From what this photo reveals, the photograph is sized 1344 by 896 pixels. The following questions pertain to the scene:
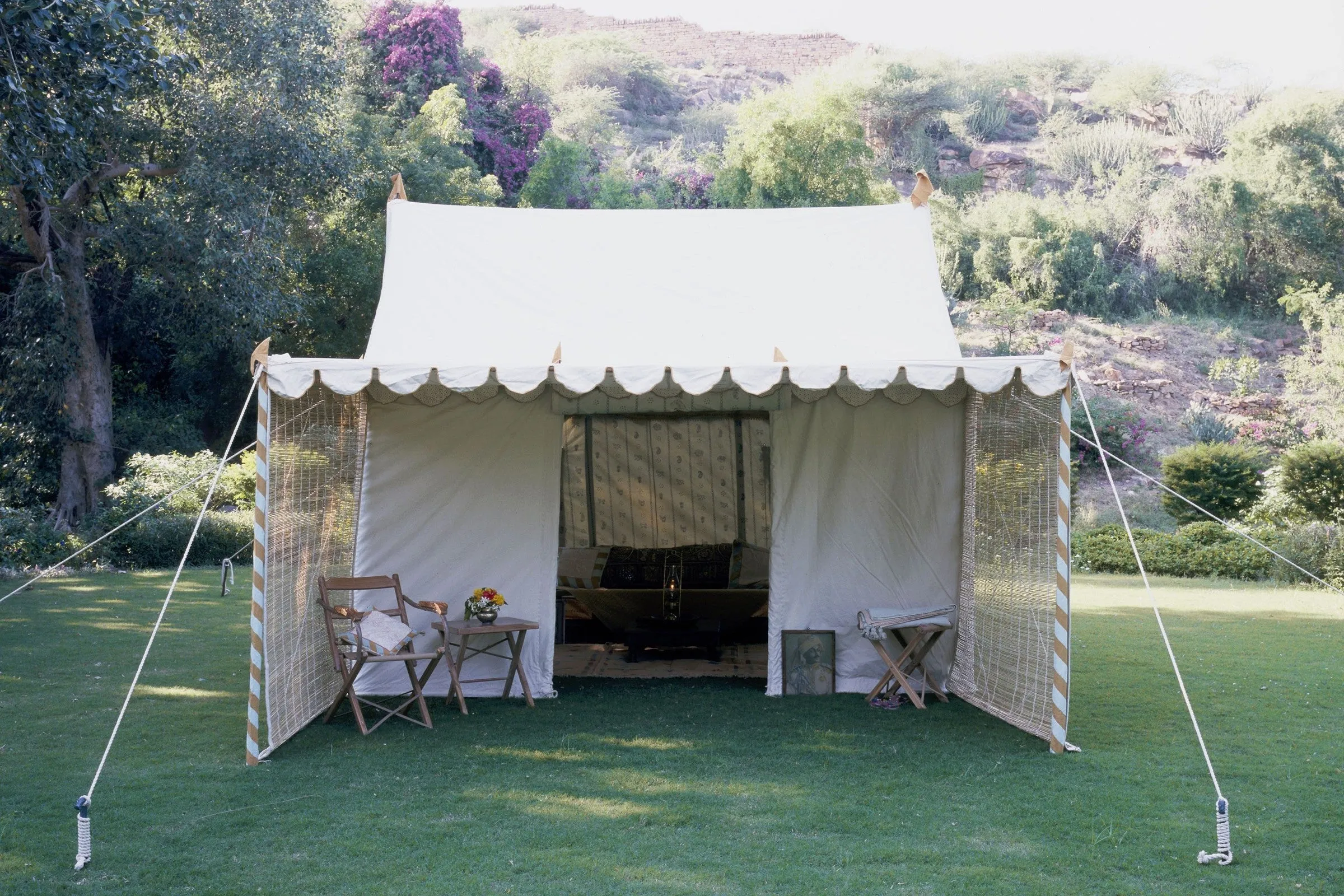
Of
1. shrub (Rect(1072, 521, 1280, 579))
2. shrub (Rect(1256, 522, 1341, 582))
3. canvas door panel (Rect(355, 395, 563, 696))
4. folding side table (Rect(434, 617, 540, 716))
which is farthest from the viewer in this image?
shrub (Rect(1072, 521, 1280, 579))

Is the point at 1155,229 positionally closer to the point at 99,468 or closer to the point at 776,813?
the point at 99,468

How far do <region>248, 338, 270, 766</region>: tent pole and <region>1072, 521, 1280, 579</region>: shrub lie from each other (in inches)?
397

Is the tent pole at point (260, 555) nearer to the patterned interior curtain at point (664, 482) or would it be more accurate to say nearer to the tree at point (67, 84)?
the tree at point (67, 84)

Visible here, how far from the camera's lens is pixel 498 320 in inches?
265

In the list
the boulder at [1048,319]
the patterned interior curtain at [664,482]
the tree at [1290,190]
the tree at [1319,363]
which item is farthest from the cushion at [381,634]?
the tree at [1290,190]

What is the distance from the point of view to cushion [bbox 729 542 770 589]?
27.0 ft

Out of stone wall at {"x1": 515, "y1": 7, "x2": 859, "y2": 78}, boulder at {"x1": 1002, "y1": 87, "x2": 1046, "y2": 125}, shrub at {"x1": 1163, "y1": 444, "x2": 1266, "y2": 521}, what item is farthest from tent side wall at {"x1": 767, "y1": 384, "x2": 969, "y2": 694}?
stone wall at {"x1": 515, "y1": 7, "x2": 859, "y2": 78}

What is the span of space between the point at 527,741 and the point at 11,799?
84.8 inches

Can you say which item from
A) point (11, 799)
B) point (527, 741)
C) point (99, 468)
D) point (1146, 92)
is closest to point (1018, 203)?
point (1146, 92)

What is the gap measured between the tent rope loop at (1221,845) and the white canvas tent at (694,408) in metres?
1.32

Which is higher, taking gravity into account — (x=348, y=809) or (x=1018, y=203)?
(x=1018, y=203)

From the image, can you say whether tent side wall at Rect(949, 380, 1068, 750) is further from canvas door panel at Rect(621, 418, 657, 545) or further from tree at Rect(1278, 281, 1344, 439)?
tree at Rect(1278, 281, 1344, 439)

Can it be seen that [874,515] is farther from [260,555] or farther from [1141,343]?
[1141,343]

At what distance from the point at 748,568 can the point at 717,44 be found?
5023cm
